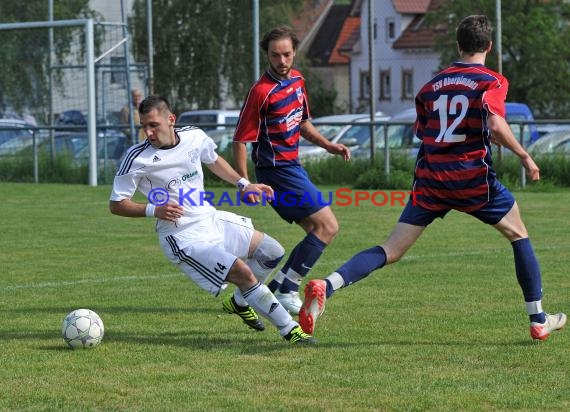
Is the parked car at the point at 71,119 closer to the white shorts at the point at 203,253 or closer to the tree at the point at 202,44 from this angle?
the tree at the point at 202,44

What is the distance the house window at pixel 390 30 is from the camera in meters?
51.4

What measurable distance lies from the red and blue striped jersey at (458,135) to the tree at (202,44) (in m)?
32.3

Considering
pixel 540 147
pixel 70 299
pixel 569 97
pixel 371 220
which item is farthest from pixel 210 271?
pixel 569 97

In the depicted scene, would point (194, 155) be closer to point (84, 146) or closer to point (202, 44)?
point (84, 146)

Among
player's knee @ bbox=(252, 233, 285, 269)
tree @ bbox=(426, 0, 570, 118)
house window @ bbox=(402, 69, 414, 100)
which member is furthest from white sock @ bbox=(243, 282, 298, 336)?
house window @ bbox=(402, 69, 414, 100)

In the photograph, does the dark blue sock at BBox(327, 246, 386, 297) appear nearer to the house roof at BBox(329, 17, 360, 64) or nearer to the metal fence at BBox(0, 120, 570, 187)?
the metal fence at BBox(0, 120, 570, 187)

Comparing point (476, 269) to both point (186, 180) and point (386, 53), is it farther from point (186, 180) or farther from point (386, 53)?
point (386, 53)

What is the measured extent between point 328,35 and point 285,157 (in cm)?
5603

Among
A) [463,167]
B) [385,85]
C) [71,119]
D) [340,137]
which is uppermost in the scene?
[463,167]

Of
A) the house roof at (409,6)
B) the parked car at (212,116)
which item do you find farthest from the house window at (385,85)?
the parked car at (212,116)

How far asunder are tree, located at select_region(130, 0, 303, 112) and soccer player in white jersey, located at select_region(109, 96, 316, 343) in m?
31.7

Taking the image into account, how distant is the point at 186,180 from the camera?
7.44 meters

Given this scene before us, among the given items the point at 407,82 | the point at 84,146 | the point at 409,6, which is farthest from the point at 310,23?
the point at 84,146

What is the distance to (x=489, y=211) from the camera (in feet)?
23.0
